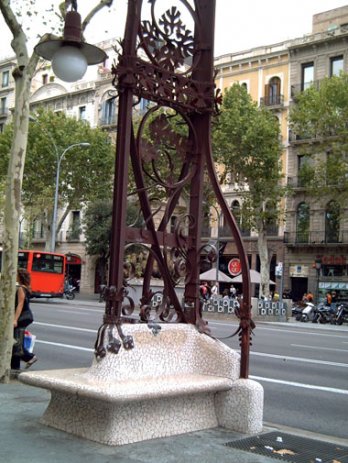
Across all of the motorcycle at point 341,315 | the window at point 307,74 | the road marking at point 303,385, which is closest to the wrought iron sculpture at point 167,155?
the road marking at point 303,385

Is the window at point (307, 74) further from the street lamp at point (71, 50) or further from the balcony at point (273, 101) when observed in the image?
the street lamp at point (71, 50)

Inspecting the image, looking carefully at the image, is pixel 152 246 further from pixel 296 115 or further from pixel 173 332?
pixel 296 115

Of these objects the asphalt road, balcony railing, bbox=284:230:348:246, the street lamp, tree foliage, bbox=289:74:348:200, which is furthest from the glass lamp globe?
balcony railing, bbox=284:230:348:246

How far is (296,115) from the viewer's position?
3331cm

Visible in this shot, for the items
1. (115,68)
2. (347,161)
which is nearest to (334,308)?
(347,161)

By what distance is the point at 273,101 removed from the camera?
46125 millimetres

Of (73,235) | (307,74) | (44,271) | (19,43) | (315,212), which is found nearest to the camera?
(19,43)

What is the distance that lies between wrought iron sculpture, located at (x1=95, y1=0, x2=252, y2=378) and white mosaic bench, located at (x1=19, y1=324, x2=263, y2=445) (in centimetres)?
18

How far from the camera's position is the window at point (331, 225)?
41.4m

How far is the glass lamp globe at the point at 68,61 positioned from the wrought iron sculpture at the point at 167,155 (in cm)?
63

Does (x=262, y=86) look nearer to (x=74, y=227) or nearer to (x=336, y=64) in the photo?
(x=336, y=64)

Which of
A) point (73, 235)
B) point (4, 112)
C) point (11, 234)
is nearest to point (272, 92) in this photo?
point (73, 235)

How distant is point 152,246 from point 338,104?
28.3m

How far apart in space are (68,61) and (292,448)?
13.6 ft
